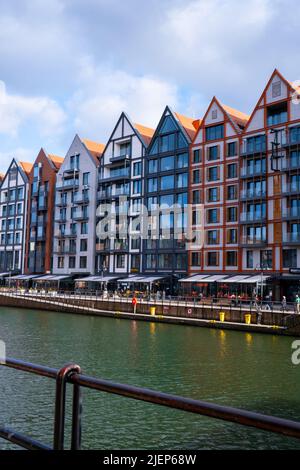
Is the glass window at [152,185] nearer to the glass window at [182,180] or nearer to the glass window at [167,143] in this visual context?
the glass window at [182,180]

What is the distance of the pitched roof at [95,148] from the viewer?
83.0 meters

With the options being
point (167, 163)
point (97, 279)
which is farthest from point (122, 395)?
point (97, 279)

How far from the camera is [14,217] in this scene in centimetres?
9556

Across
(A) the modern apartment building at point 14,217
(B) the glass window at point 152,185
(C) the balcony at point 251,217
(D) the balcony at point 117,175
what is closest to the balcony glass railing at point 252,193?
(C) the balcony at point 251,217

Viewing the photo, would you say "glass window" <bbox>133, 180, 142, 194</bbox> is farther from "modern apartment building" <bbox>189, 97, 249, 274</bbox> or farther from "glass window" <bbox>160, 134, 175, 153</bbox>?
"modern apartment building" <bbox>189, 97, 249, 274</bbox>

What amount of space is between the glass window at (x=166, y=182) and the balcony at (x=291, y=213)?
1852cm

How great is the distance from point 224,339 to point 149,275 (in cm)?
3336

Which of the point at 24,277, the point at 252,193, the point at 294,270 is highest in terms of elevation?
the point at 252,193

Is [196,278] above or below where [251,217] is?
below

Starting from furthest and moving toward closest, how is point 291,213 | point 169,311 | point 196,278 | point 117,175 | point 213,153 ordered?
1. point 117,175
2. point 213,153
3. point 196,278
4. point 291,213
5. point 169,311

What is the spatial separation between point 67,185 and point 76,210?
15.8 feet

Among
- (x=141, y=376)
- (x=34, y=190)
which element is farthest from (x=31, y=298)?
(x=141, y=376)

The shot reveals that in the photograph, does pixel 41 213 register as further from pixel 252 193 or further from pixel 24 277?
pixel 252 193

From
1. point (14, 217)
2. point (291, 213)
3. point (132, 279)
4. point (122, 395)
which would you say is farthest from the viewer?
point (14, 217)
